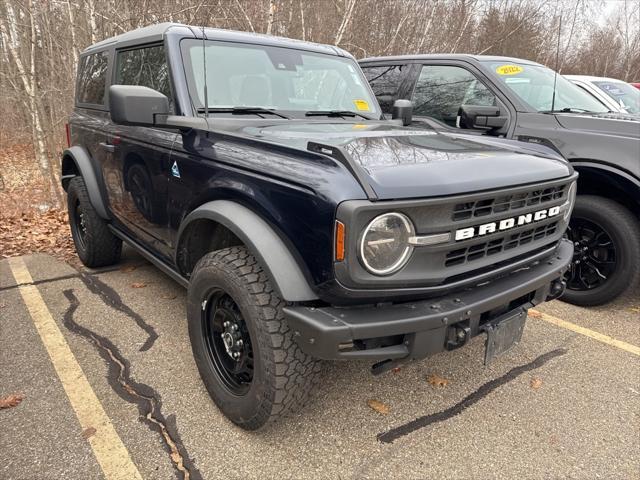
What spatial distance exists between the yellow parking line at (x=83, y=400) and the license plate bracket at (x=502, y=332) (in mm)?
1680

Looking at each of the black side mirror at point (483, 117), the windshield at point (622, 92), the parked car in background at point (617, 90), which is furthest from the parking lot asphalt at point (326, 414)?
the windshield at point (622, 92)

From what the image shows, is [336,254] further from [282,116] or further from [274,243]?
[282,116]

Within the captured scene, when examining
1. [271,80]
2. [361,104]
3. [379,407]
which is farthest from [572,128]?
[379,407]

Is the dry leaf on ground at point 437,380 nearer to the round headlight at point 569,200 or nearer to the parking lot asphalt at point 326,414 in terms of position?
the parking lot asphalt at point 326,414

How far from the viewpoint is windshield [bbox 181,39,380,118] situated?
287cm

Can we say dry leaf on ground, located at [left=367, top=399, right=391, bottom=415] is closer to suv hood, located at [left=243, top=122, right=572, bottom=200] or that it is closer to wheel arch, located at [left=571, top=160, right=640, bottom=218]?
suv hood, located at [left=243, top=122, right=572, bottom=200]

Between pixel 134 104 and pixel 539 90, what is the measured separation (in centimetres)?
373

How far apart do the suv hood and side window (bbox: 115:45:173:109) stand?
2.70 feet

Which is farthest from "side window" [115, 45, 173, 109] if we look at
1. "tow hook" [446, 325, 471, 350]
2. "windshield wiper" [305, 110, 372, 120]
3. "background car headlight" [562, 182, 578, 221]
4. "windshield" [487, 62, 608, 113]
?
"windshield" [487, 62, 608, 113]

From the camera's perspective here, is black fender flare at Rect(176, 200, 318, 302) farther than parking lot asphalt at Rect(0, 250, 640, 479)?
No

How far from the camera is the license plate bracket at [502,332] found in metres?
2.11

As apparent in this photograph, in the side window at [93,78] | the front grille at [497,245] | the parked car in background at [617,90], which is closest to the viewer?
the front grille at [497,245]

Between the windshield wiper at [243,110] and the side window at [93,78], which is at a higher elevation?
the side window at [93,78]

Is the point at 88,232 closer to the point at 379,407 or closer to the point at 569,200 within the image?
the point at 379,407
